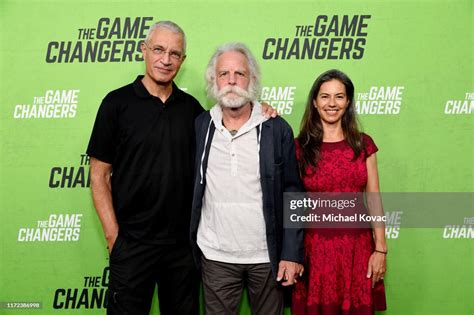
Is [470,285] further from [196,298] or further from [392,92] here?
[196,298]

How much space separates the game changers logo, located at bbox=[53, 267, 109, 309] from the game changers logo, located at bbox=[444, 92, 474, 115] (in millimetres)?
2197

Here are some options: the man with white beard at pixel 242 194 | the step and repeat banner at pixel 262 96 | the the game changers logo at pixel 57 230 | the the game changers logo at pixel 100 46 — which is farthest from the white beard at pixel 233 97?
the the game changers logo at pixel 57 230

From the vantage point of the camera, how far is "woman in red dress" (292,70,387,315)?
1.84 m

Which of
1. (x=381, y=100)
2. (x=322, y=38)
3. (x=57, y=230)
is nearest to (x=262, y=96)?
(x=322, y=38)

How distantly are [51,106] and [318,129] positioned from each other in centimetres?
154

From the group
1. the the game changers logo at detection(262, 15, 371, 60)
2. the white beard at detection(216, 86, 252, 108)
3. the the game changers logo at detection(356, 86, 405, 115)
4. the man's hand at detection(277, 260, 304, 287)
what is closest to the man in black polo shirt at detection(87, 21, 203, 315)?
the white beard at detection(216, 86, 252, 108)

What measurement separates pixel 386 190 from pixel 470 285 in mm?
731

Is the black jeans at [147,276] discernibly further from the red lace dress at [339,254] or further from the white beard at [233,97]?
the white beard at [233,97]

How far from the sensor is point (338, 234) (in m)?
1.86

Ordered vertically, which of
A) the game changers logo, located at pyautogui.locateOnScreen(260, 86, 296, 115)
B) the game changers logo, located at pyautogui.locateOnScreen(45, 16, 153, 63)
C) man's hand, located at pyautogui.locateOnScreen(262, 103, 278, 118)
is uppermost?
the game changers logo, located at pyautogui.locateOnScreen(45, 16, 153, 63)

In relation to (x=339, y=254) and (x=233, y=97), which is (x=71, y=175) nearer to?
(x=233, y=97)

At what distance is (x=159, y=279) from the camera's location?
2010 millimetres

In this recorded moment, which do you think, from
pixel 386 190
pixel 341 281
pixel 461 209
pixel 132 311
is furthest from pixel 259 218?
pixel 461 209

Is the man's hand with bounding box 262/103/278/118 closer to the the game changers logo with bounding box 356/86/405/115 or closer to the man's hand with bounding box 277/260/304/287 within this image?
the man's hand with bounding box 277/260/304/287
